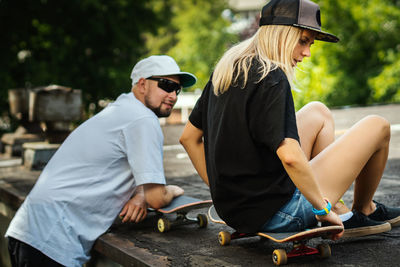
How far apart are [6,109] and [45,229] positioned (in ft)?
43.6

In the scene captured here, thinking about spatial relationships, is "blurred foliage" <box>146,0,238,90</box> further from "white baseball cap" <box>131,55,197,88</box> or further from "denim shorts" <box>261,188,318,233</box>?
"denim shorts" <box>261,188,318,233</box>

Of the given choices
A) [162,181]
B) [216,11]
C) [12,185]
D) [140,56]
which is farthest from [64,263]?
[216,11]

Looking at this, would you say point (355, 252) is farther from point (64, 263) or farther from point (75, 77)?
point (75, 77)

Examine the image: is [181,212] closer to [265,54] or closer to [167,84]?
[167,84]

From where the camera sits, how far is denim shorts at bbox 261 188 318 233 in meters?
2.70

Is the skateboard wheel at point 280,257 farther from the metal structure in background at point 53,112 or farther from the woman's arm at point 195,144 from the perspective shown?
the metal structure in background at point 53,112

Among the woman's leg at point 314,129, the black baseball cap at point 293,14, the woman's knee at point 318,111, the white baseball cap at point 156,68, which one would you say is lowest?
the woman's leg at point 314,129

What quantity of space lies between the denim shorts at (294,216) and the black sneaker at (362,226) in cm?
45

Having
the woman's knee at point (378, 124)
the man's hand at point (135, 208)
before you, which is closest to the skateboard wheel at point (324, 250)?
the woman's knee at point (378, 124)

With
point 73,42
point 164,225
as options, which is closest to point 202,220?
point 164,225

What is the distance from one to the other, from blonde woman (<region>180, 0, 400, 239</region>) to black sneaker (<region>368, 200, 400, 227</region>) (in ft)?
1.10

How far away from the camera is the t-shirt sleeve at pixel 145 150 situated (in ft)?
10.8

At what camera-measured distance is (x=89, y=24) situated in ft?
55.2

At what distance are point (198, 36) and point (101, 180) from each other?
4549 cm
